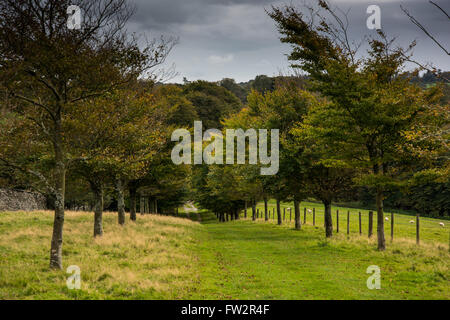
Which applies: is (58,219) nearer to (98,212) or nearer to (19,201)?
(98,212)

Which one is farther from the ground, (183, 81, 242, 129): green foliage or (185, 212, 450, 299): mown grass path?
(183, 81, 242, 129): green foliage

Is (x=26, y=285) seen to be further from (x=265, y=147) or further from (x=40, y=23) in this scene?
(x=265, y=147)

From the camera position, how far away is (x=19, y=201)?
43.9 metres

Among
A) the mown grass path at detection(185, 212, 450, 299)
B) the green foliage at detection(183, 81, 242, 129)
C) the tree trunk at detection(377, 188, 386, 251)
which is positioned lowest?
the mown grass path at detection(185, 212, 450, 299)

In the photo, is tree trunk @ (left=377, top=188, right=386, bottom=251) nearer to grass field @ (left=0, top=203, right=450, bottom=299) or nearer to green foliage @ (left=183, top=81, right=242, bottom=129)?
grass field @ (left=0, top=203, right=450, bottom=299)

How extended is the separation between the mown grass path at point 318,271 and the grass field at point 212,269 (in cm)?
3

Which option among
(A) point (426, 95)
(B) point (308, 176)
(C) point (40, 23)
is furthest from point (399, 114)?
(C) point (40, 23)

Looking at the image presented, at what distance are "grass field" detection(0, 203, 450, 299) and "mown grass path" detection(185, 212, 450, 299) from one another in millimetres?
30

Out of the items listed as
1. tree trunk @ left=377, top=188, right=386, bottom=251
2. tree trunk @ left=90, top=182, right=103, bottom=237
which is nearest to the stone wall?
tree trunk @ left=90, top=182, right=103, bottom=237

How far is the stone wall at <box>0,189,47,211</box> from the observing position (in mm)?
39500

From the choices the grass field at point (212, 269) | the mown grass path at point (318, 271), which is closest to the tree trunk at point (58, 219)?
the grass field at point (212, 269)

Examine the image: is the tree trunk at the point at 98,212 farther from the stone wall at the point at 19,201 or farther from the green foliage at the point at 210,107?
the green foliage at the point at 210,107

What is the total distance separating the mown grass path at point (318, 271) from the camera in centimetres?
1052

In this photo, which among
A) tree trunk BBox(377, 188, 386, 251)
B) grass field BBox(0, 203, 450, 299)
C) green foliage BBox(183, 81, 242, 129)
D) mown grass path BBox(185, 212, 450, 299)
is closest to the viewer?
grass field BBox(0, 203, 450, 299)
